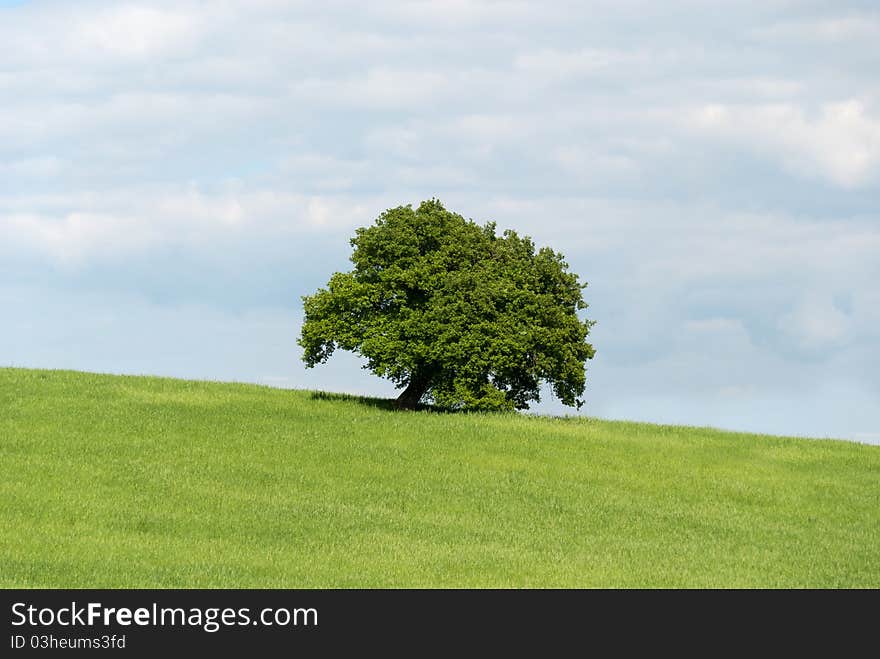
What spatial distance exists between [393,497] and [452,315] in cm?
1503

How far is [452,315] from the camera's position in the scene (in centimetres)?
5172

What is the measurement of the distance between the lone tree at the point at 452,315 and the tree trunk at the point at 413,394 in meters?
0.06

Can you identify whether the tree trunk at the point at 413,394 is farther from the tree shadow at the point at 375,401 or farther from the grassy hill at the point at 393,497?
the grassy hill at the point at 393,497

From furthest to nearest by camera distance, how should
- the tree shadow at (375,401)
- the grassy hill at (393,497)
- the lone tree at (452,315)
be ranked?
1. the tree shadow at (375,401)
2. the lone tree at (452,315)
3. the grassy hill at (393,497)

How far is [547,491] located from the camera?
4016 centimetres

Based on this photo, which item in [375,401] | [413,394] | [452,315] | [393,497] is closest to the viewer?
[393,497]

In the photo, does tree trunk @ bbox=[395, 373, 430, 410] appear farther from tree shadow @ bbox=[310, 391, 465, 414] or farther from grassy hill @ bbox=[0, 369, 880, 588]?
grassy hill @ bbox=[0, 369, 880, 588]

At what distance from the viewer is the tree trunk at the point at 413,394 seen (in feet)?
181

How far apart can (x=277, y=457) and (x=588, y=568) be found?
1684 cm

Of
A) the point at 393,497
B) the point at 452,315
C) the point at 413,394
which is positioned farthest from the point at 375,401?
the point at 393,497

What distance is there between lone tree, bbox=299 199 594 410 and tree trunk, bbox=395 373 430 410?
57 mm

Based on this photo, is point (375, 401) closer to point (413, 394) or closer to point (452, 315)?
point (413, 394)
